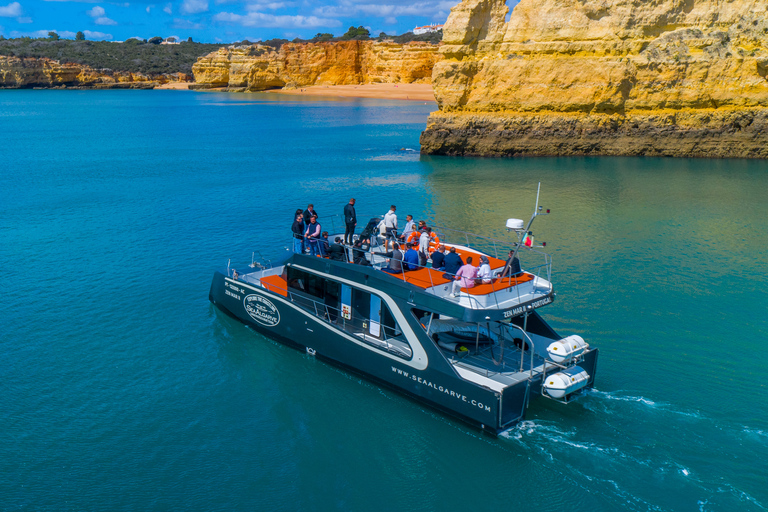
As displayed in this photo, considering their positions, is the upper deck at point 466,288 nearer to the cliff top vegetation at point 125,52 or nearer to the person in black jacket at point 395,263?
the person in black jacket at point 395,263

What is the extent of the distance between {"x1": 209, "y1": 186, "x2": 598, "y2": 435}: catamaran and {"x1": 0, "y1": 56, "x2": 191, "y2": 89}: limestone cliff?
497ft

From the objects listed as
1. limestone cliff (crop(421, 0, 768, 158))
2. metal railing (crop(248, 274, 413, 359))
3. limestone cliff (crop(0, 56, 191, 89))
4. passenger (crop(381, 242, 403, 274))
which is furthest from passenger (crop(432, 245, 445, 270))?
limestone cliff (crop(0, 56, 191, 89))

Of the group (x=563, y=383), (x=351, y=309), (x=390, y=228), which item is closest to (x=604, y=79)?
(x=390, y=228)

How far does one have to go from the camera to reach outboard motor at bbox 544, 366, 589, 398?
11633 millimetres

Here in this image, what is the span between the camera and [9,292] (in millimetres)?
18781

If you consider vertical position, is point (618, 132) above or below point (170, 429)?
above

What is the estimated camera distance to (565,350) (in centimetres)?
1213

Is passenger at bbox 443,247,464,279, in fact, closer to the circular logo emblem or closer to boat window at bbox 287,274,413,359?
boat window at bbox 287,274,413,359

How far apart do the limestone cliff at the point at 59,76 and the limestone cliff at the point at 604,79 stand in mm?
125065

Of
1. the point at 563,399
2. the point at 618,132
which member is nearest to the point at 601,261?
the point at 563,399

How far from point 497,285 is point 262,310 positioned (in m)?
6.31

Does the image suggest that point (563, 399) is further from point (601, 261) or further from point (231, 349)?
point (601, 261)

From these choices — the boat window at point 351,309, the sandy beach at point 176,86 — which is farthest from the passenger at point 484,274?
the sandy beach at point 176,86

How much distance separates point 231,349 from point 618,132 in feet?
124
